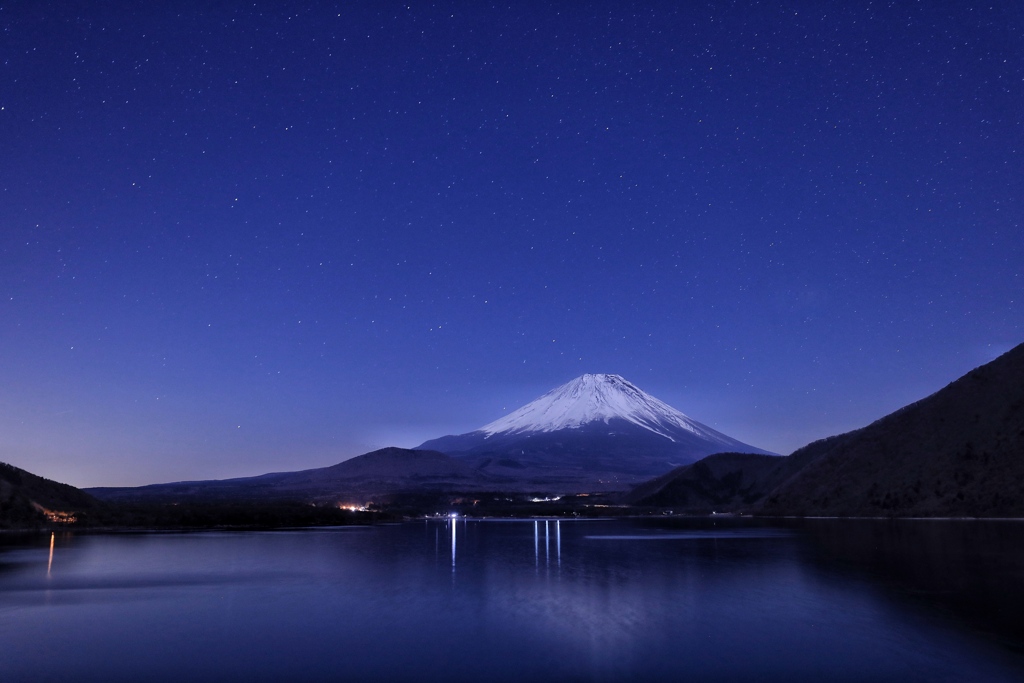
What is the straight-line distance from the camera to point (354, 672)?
1527 centimetres

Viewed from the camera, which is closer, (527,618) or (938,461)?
(527,618)

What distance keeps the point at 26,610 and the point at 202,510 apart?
83.2 m

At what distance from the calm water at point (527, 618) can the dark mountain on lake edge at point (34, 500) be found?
39422mm

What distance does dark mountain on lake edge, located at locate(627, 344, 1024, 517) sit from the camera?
75.8m

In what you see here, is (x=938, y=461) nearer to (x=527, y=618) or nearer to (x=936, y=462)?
(x=936, y=462)

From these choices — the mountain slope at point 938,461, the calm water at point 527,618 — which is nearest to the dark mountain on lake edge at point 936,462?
the mountain slope at point 938,461

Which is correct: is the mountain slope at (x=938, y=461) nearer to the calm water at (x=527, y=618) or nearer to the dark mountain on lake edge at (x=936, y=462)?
the dark mountain on lake edge at (x=936, y=462)

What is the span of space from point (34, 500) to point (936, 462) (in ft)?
318

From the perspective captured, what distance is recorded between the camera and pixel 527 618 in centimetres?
2175

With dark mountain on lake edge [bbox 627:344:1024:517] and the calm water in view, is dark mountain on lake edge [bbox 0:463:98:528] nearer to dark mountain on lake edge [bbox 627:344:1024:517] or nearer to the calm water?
the calm water

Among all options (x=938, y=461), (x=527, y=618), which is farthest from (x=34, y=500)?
(x=938, y=461)

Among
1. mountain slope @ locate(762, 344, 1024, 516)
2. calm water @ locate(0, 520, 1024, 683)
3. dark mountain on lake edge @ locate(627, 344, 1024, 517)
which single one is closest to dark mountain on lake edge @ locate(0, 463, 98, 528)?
calm water @ locate(0, 520, 1024, 683)

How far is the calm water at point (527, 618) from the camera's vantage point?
15.4 meters

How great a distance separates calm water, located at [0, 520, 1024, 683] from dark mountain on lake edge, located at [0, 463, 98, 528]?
3942 centimetres
